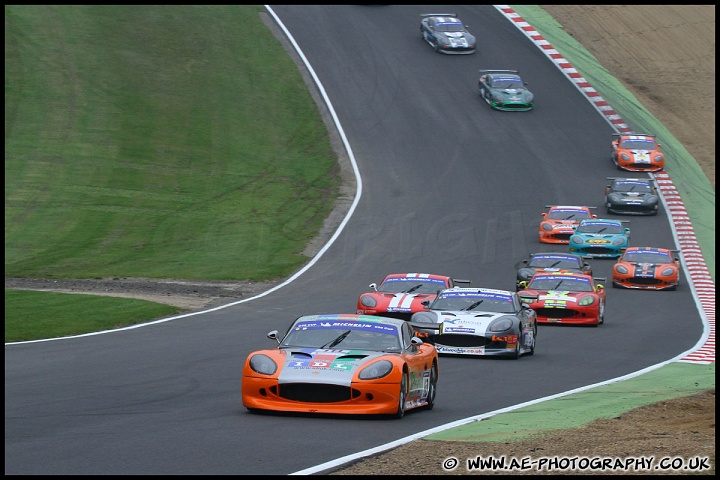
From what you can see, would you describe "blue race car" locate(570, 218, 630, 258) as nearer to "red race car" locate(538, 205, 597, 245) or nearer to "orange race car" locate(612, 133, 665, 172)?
"red race car" locate(538, 205, 597, 245)

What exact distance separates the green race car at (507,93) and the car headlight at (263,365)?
4162 centimetres

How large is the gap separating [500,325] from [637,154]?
29.5 m

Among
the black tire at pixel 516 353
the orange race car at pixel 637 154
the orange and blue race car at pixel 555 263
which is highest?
the orange race car at pixel 637 154

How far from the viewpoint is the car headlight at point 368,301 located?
80.3 ft

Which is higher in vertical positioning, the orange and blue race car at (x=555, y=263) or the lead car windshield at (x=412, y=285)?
the orange and blue race car at (x=555, y=263)

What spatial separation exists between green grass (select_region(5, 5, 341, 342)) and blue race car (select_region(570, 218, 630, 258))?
856 cm

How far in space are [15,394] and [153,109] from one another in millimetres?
37695

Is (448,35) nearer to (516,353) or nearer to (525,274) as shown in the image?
(525,274)

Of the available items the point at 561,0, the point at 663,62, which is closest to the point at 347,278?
the point at 663,62

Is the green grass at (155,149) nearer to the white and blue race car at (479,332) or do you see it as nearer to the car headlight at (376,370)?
the white and blue race car at (479,332)

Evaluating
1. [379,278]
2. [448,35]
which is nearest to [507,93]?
[448,35]

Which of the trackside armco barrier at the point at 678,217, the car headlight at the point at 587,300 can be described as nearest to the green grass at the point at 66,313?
the car headlight at the point at 587,300

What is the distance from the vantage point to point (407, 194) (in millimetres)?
44156

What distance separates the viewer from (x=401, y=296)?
2495cm
